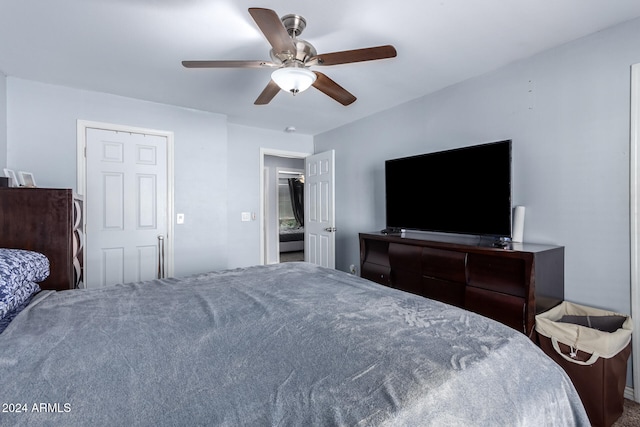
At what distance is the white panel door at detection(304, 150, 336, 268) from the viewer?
392cm

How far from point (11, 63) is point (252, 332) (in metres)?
3.00

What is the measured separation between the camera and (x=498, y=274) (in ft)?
7.07

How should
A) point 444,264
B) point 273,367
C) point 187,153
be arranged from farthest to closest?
point 187,153
point 444,264
point 273,367

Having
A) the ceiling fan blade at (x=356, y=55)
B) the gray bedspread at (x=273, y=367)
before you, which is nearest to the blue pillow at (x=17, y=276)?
the gray bedspread at (x=273, y=367)

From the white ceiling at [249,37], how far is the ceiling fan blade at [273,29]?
27 centimetres

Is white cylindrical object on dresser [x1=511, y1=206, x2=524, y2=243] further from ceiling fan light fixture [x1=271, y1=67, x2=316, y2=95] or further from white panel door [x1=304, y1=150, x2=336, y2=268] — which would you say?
white panel door [x1=304, y1=150, x2=336, y2=268]

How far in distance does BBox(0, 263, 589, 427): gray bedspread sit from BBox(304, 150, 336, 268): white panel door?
8.55 feet

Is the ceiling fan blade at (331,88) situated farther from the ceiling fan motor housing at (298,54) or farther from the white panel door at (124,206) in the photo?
the white panel door at (124,206)

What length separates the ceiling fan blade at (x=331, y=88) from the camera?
202 cm

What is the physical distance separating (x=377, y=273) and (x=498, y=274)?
120cm

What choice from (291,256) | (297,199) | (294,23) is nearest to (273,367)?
(294,23)

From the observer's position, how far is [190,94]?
3018mm

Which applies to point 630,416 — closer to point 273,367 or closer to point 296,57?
point 273,367

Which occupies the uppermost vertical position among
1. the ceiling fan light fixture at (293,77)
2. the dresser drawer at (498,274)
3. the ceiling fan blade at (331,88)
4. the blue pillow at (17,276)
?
the ceiling fan blade at (331,88)
